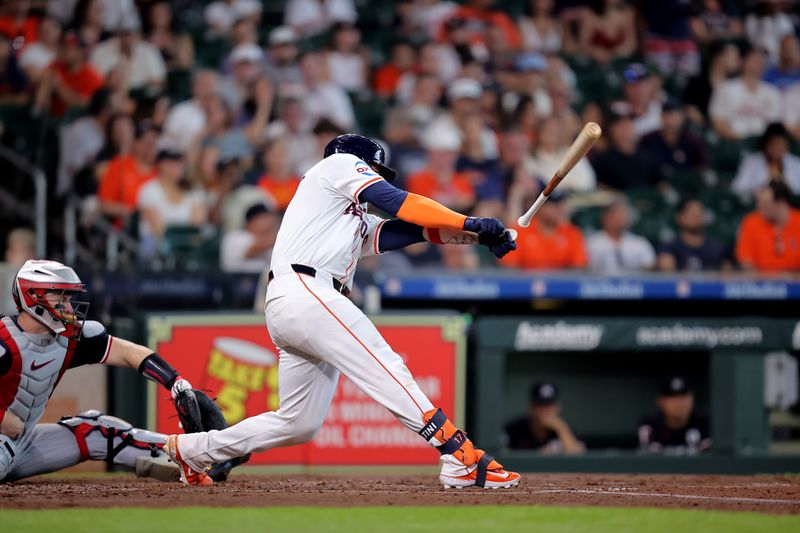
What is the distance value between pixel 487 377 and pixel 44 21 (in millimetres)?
5126

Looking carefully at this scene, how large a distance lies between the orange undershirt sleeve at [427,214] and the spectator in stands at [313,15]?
23.5ft

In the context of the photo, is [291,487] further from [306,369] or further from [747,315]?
[747,315]

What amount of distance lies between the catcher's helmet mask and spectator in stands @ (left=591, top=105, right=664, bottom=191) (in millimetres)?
6429

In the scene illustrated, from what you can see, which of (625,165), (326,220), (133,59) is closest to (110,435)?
(326,220)

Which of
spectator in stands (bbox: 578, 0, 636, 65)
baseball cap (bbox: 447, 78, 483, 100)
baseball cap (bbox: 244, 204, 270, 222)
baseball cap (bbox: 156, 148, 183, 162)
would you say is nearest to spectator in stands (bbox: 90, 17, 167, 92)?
baseball cap (bbox: 156, 148, 183, 162)

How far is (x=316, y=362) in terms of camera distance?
586 centimetres

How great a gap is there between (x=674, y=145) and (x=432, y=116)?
242 cm

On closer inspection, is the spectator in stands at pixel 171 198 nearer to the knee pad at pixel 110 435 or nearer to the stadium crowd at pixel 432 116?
the stadium crowd at pixel 432 116

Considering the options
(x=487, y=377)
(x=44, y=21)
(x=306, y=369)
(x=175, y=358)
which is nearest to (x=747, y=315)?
(x=487, y=377)

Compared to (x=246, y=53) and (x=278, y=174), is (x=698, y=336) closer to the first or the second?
(x=278, y=174)

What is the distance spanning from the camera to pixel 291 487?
6254 mm

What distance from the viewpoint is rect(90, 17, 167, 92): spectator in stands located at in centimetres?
1089

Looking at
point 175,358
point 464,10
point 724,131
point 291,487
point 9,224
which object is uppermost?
point 464,10

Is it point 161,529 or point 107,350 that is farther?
point 107,350
